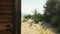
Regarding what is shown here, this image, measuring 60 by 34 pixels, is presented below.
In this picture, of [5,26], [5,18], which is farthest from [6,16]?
[5,26]

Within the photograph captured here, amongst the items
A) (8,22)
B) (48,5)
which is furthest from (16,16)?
(48,5)

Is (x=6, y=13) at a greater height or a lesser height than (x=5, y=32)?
greater

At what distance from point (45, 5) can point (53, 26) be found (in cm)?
260

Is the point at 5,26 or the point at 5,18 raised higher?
the point at 5,18

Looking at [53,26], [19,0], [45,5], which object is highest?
[19,0]

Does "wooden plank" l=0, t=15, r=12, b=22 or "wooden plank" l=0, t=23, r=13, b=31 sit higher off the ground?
"wooden plank" l=0, t=15, r=12, b=22

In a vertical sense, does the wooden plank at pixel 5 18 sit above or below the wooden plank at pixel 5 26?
above

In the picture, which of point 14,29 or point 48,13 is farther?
point 48,13

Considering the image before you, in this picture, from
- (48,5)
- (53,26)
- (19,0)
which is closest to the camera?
(19,0)

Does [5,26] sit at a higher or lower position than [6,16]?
lower

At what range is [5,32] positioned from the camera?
262 centimetres

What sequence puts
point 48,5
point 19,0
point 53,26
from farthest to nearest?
point 48,5
point 53,26
point 19,0

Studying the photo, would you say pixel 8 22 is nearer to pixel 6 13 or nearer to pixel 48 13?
pixel 6 13

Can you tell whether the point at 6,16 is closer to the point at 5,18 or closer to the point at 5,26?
the point at 5,18
